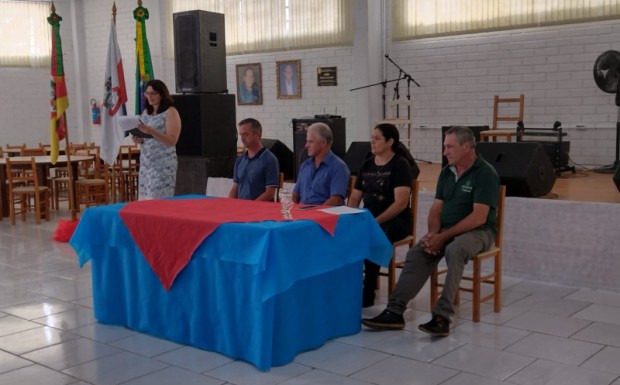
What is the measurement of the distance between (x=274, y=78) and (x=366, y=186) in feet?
22.6

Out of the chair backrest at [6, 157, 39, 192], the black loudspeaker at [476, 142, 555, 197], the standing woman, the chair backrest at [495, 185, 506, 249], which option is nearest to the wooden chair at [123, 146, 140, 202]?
the chair backrest at [6, 157, 39, 192]

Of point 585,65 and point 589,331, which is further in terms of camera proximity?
point 585,65

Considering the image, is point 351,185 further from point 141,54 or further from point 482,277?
point 141,54

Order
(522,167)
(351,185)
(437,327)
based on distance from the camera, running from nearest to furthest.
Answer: (437,327), (351,185), (522,167)

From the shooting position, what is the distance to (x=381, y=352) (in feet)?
12.2

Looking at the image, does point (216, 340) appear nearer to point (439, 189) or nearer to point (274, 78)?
point (439, 189)

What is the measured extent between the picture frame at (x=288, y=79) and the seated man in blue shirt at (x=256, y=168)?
594cm

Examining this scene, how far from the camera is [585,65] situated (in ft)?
26.7

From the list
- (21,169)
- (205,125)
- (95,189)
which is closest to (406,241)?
(205,125)

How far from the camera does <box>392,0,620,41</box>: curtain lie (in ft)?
26.4

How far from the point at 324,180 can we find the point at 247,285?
49.4 inches

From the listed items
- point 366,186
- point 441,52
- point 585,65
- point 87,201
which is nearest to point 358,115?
point 441,52

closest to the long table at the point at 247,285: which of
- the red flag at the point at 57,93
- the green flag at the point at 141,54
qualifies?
the red flag at the point at 57,93

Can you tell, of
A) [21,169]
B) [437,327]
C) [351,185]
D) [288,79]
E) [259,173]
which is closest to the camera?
[437,327]
